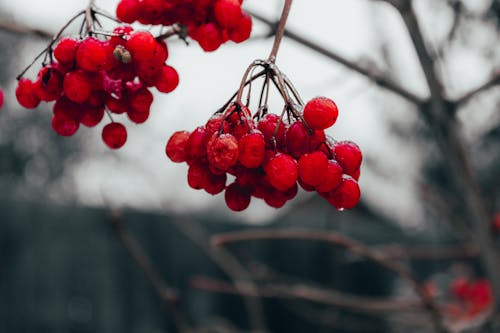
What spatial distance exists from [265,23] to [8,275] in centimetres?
389

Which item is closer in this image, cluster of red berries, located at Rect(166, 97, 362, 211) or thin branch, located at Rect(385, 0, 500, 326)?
cluster of red berries, located at Rect(166, 97, 362, 211)

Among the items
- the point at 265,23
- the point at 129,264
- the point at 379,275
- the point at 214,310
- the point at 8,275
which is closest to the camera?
the point at 265,23

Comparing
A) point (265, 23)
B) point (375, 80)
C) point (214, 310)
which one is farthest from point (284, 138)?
point (214, 310)

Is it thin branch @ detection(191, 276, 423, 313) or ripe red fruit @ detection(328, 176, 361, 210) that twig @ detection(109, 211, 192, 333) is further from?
ripe red fruit @ detection(328, 176, 361, 210)

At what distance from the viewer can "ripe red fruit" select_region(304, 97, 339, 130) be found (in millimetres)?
703

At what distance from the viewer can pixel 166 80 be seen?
0.82 meters

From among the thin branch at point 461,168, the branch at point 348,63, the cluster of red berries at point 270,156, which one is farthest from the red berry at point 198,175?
the thin branch at point 461,168

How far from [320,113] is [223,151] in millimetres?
139

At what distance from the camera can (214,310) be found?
16.3 ft

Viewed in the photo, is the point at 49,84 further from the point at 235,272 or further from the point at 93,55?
the point at 235,272

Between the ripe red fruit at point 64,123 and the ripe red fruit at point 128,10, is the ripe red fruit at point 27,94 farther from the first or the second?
the ripe red fruit at point 128,10

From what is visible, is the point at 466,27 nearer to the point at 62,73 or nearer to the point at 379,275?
the point at 62,73

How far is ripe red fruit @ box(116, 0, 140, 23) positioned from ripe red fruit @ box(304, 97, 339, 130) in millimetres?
284

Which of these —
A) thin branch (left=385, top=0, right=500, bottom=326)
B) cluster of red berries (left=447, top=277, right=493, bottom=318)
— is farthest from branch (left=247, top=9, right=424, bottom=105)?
cluster of red berries (left=447, top=277, right=493, bottom=318)
